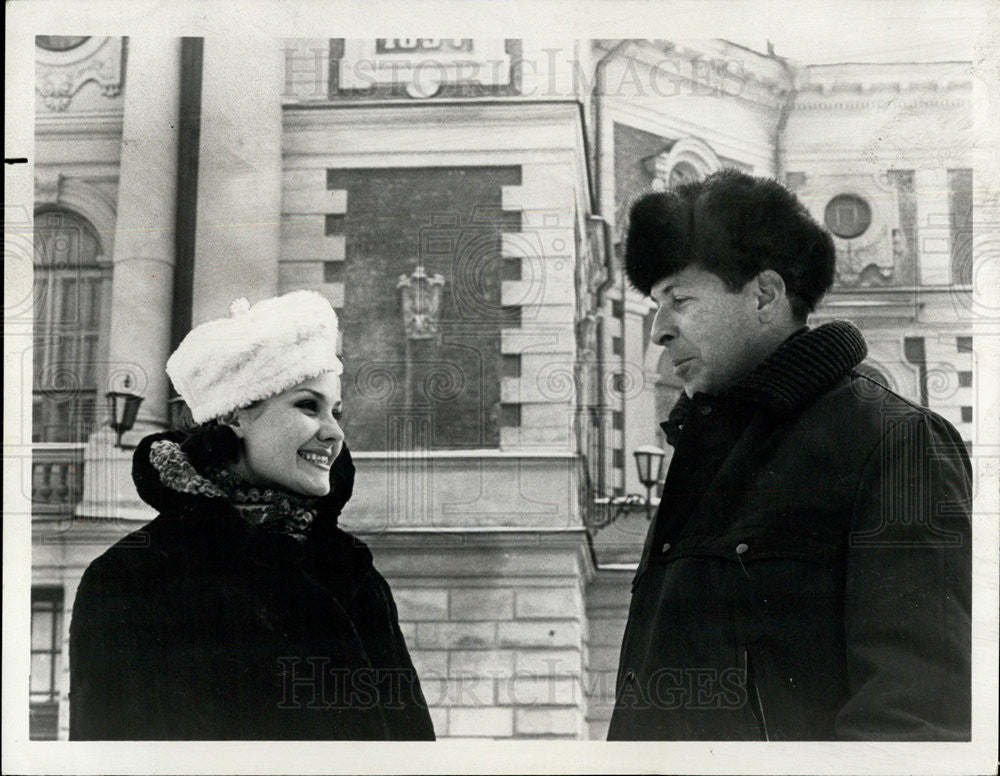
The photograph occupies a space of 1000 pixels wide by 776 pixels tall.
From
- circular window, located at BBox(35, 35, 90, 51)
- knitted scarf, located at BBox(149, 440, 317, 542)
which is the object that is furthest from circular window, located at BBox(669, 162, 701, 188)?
circular window, located at BBox(35, 35, 90, 51)

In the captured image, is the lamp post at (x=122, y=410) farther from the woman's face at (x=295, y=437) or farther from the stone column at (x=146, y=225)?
the woman's face at (x=295, y=437)

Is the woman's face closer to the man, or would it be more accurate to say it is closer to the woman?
the woman

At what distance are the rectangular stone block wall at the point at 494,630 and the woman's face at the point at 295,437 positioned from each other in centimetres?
24

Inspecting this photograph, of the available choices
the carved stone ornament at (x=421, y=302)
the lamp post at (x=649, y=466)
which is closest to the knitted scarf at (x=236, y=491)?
the carved stone ornament at (x=421, y=302)

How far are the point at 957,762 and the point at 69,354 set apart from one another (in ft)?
8.11

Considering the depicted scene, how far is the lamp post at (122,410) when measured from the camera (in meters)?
3.29

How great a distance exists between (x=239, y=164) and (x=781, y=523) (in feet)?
5.46

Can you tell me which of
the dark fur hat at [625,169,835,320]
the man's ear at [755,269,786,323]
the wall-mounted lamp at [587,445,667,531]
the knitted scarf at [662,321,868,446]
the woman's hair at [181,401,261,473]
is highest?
the dark fur hat at [625,169,835,320]

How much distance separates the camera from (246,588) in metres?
3.14

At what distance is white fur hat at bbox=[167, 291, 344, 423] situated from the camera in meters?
3.15

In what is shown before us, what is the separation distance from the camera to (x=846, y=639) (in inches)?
114

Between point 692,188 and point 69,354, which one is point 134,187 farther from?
point 692,188

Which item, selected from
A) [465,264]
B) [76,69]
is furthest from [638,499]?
[76,69]

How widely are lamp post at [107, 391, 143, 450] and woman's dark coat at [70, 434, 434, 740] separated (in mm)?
160
